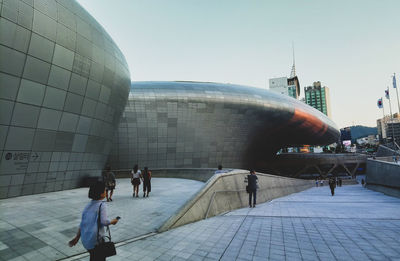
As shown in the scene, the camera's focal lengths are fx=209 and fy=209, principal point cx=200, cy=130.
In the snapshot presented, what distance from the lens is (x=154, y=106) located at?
2638 centimetres

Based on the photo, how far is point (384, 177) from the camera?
50.7ft

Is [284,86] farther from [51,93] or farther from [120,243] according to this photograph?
[120,243]

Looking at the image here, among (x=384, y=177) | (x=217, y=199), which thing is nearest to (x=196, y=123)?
(x=384, y=177)

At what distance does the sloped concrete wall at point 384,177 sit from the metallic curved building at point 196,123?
54.1 feet

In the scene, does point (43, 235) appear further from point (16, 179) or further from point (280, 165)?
point (280, 165)

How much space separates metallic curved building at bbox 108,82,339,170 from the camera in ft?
83.9

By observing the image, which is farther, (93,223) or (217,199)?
(217,199)

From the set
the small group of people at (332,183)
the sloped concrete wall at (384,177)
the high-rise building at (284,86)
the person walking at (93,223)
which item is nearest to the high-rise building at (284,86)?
the high-rise building at (284,86)

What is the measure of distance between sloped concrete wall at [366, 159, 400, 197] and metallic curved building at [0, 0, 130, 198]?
19909 millimetres

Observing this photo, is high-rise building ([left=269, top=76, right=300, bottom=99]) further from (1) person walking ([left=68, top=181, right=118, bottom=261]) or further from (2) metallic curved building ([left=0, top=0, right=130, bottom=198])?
(1) person walking ([left=68, top=181, right=118, bottom=261])

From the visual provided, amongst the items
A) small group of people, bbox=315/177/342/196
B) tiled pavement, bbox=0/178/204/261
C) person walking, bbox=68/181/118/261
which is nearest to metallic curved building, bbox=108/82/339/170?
small group of people, bbox=315/177/342/196

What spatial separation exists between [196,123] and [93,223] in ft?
84.5

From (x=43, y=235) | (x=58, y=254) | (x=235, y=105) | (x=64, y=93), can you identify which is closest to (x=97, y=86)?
(x=64, y=93)

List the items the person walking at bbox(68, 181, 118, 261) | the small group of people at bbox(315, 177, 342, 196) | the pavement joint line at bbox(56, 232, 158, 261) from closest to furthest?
the person walking at bbox(68, 181, 118, 261)
the pavement joint line at bbox(56, 232, 158, 261)
the small group of people at bbox(315, 177, 342, 196)
